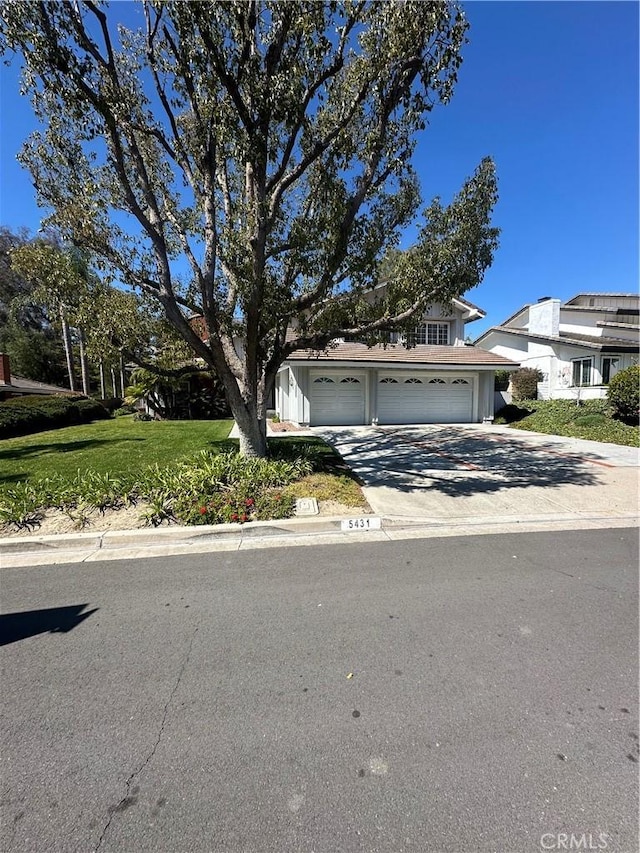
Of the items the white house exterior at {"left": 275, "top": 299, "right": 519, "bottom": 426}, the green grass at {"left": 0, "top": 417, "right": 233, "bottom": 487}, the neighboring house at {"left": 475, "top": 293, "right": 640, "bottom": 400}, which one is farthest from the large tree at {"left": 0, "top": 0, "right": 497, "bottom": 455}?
the neighboring house at {"left": 475, "top": 293, "right": 640, "bottom": 400}

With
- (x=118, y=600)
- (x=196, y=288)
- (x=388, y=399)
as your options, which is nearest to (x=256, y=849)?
(x=118, y=600)

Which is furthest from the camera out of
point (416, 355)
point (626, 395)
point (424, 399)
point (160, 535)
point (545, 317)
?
point (545, 317)

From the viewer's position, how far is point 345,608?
3496 mm

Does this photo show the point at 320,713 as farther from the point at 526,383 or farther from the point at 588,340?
the point at 588,340

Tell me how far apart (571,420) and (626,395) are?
197cm

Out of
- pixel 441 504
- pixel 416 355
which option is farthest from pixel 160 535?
pixel 416 355

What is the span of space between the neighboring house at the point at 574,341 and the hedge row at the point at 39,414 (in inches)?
890

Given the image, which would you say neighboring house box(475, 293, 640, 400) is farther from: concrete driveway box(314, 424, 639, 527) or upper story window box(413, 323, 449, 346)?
concrete driveway box(314, 424, 639, 527)

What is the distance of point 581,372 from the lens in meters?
19.4

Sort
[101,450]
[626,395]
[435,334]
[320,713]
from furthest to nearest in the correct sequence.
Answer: [435,334]
[626,395]
[101,450]
[320,713]

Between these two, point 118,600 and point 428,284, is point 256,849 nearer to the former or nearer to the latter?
point 118,600

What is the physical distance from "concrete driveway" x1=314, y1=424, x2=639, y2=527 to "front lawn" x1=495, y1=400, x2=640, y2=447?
102 centimetres

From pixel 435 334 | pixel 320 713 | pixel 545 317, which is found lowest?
pixel 320 713

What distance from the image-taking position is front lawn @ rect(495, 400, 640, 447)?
13543 millimetres
